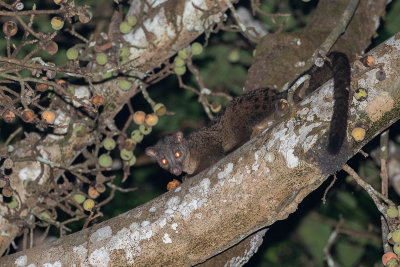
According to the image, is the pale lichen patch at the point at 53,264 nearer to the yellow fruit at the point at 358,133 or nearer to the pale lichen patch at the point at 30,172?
the pale lichen patch at the point at 30,172

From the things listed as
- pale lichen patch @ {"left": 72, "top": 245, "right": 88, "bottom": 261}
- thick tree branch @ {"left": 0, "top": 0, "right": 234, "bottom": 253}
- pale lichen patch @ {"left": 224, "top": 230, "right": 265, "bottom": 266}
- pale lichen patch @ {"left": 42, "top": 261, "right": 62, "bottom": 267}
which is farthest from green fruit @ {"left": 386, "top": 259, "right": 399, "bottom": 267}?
thick tree branch @ {"left": 0, "top": 0, "right": 234, "bottom": 253}

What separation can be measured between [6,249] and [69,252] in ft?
5.26

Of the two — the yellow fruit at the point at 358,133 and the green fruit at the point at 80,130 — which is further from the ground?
the yellow fruit at the point at 358,133

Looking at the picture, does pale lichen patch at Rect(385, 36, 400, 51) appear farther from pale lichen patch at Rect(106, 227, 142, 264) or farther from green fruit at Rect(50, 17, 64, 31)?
green fruit at Rect(50, 17, 64, 31)

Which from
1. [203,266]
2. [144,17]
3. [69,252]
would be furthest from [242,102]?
[69,252]

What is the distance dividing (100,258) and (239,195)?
1.20 metres

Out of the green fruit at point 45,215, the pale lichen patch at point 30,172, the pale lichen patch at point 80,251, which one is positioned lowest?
the green fruit at point 45,215

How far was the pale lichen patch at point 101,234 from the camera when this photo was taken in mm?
4621

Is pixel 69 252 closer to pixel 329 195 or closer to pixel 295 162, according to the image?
pixel 295 162

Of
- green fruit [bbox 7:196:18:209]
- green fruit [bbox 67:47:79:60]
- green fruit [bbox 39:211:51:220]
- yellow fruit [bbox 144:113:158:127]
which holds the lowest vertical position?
green fruit [bbox 39:211:51:220]

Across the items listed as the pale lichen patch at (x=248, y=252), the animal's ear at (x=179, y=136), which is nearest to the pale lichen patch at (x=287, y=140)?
the pale lichen patch at (x=248, y=252)

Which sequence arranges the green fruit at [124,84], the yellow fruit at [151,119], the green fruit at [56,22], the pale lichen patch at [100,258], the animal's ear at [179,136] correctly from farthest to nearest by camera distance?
the animal's ear at [179,136] < the green fruit at [124,84] < the yellow fruit at [151,119] < the green fruit at [56,22] < the pale lichen patch at [100,258]

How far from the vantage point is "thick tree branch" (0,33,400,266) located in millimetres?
4180

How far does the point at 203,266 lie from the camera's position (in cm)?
510
